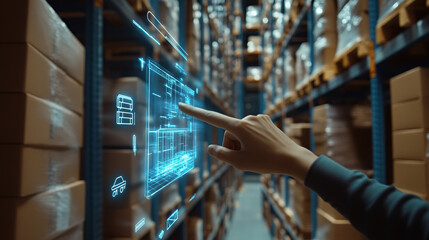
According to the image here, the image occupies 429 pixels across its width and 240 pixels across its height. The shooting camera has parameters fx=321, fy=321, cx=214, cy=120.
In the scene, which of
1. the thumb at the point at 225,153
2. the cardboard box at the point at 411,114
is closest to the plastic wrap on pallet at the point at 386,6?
the cardboard box at the point at 411,114

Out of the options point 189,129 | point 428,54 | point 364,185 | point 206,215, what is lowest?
point 206,215

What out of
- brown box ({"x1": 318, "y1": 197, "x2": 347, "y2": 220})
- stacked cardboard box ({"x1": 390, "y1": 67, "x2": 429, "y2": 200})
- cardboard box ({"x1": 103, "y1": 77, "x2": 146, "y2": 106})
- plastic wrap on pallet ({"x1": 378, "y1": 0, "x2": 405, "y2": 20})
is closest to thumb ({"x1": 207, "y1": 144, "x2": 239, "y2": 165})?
cardboard box ({"x1": 103, "y1": 77, "x2": 146, "y2": 106})

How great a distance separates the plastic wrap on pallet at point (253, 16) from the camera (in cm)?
1071

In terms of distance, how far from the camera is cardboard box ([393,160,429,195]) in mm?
1458

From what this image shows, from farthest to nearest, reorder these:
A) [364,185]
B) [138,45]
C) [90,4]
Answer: [138,45]
[90,4]
[364,185]

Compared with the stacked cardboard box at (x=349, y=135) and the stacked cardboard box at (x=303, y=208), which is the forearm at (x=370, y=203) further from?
the stacked cardboard box at (x=303, y=208)

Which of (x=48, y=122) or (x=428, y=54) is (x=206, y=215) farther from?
(x=48, y=122)

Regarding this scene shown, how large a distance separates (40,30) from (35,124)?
11.4 inches

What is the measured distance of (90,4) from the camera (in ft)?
4.61

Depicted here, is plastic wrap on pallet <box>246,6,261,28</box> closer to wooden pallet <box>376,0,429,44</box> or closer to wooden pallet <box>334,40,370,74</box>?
wooden pallet <box>334,40,370,74</box>

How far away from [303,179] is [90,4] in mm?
1155

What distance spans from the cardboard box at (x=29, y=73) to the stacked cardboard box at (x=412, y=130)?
1546mm

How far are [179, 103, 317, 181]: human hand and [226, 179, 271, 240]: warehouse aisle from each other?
5.49 meters

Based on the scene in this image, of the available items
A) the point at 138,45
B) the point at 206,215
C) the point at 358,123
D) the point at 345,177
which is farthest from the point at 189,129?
the point at 206,215
